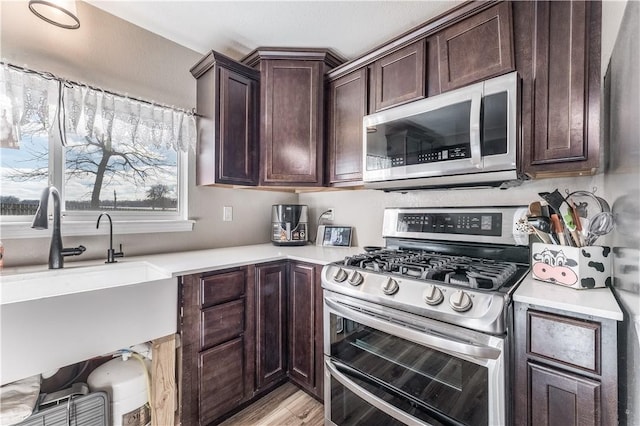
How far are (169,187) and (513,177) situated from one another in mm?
2112

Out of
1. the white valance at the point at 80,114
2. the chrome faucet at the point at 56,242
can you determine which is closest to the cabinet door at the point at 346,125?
the white valance at the point at 80,114

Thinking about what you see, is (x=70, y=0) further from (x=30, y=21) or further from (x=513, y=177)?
(x=513, y=177)

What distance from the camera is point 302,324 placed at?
5.66 ft

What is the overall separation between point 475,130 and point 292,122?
119 centimetres

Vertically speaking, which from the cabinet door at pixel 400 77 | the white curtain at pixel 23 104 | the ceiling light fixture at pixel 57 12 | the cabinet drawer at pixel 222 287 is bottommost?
the cabinet drawer at pixel 222 287

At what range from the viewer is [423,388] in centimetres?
115

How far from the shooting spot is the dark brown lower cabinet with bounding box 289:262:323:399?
5.42 feet

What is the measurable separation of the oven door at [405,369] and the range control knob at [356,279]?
88mm

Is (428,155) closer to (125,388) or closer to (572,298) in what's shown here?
(572,298)

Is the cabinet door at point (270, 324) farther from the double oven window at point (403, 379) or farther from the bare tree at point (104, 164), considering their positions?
the bare tree at point (104, 164)

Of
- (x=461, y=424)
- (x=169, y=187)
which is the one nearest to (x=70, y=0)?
(x=169, y=187)

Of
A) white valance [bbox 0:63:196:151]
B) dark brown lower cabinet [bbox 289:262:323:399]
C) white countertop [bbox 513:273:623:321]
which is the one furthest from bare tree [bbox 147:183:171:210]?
white countertop [bbox 513:273:623:321]

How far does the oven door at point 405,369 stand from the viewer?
99 centimetres

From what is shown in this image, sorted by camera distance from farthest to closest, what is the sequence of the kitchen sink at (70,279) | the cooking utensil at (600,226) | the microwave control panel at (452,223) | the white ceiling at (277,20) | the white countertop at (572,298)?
the white ceiling at (277,20) → the microwave control panel at (452,223) → the kitchen sink at (70,279) → the cooking utensil at (600,226) → the white countertop at (572,298)
